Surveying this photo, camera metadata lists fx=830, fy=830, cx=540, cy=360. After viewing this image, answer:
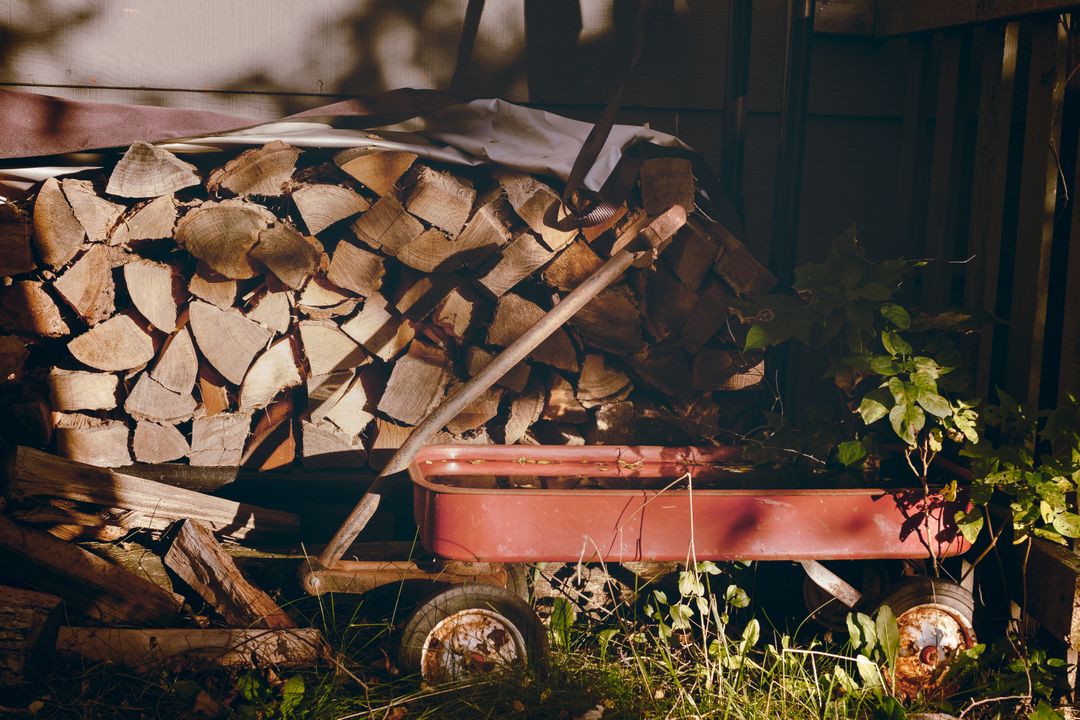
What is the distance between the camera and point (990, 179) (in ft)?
7.98

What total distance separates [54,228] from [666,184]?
6.07ft

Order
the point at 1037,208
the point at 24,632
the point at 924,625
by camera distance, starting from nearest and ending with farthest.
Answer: the point at 24,632
the point at 924,625
the point at 1037,208

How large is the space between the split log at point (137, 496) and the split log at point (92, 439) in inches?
3.0

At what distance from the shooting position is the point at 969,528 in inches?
83.4

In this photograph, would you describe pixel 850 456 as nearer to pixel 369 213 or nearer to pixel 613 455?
pixel 613 455

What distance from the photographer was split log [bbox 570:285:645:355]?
265cm

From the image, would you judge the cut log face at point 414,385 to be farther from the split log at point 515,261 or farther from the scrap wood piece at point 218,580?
the scrap wood piece at point 218,580

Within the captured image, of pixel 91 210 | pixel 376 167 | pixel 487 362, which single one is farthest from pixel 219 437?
pixel 376 167

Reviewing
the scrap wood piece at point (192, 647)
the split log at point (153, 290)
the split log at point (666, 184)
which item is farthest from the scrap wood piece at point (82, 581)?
the split log at point (666, 184)

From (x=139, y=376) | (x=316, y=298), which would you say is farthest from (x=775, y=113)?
(x=139, y=376)

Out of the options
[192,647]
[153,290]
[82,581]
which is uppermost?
[153,290]

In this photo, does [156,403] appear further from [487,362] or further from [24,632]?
[487,362]

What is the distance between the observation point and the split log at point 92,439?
254cm

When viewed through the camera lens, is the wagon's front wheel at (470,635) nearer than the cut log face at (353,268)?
Yes
